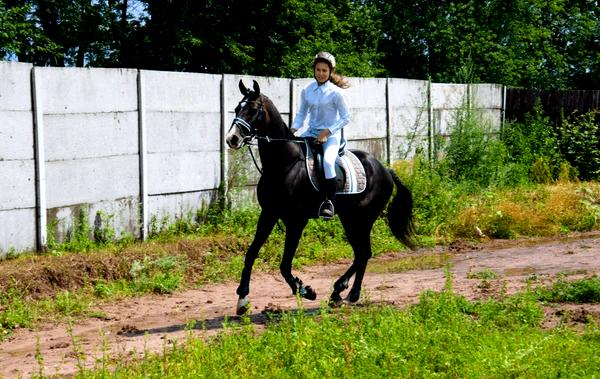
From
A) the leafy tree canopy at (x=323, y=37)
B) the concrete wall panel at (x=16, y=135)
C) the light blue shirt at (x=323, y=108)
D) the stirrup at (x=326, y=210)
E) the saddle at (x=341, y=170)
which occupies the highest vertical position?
the leafy tree canopy at (x=323, y=37)

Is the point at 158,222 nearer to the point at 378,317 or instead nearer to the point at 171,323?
the point at 171,323

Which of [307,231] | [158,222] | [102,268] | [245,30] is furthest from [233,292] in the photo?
[245,30]

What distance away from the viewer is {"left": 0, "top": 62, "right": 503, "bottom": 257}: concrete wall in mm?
10219

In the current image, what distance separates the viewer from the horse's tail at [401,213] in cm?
1046

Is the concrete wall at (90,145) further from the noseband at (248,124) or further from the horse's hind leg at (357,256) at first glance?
the horse's hind leg at (357,256)

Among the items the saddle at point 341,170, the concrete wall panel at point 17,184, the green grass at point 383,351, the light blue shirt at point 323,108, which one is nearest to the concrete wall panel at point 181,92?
the concrete wall panel at point 17,184

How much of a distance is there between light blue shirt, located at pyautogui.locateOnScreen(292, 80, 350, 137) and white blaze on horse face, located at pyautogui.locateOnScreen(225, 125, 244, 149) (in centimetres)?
122

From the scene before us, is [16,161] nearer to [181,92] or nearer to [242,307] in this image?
[181,92]

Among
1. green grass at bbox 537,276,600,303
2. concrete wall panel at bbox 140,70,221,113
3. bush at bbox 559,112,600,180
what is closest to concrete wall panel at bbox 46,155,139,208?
concrete wall panel at bbox 140,70,221,113

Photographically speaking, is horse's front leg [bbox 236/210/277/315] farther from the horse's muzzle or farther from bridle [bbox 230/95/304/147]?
the horse's muzzle

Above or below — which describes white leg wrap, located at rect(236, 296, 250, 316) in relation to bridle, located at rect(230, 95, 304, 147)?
below

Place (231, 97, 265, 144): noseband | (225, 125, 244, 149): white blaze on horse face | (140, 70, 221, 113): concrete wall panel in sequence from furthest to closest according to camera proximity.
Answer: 1. (140, 70, 221, 113): concrete wall panel
2. (231, 97, 265, 144): noseband
3. (225, 125, 244, 149): white blaze on horse face

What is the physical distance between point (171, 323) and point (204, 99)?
5.15 m

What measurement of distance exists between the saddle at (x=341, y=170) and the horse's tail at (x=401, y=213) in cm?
81
